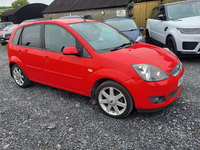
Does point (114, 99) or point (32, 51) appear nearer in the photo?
point (114, 99)

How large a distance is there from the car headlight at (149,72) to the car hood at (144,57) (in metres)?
0.08

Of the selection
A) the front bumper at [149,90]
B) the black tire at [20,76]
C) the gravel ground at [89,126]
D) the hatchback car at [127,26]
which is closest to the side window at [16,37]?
the black tire at [20,76]

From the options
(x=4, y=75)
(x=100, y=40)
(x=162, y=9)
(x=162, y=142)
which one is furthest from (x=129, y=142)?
(x=162, y=9)

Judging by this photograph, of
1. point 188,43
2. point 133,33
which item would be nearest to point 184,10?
point 188,43

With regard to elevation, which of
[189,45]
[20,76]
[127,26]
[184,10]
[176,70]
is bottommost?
[20,76]

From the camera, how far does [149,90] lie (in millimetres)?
2461

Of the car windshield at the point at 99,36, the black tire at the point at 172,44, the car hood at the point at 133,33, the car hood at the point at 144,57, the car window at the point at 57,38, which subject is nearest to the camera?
the car hood at the point at 144,57

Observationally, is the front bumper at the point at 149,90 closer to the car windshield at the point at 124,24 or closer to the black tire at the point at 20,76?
the black tire at the point at 20,76

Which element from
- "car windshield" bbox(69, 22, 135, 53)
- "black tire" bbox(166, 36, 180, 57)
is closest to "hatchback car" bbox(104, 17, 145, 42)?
"black tire" bbox(166, 36, 180, 57)

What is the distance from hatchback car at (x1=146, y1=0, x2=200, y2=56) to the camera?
475 centimetres

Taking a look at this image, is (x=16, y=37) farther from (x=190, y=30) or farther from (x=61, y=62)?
(x=190, y=30)

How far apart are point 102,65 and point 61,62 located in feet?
2.97

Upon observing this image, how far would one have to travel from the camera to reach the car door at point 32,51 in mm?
3625

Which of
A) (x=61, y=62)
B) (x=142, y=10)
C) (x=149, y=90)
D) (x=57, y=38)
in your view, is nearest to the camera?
(x=149, y=90)
